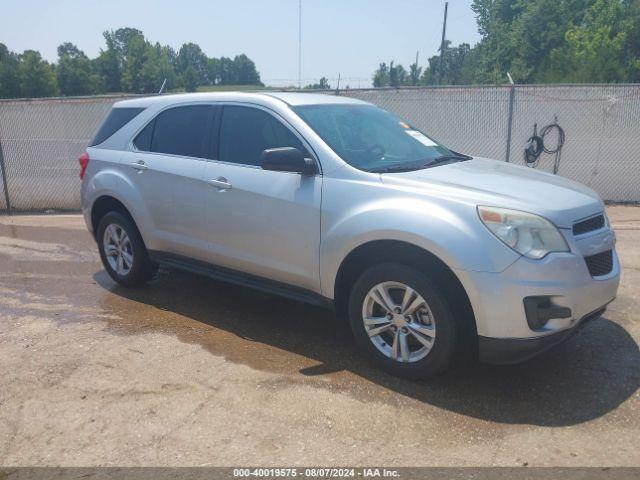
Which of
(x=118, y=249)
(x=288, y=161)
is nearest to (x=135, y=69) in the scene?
(x=118, y=249)

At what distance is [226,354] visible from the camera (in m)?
4.48

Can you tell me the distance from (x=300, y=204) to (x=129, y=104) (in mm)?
2598

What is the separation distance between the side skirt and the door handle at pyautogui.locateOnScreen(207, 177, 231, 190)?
68 centimetres

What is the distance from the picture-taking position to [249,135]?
15.9ft

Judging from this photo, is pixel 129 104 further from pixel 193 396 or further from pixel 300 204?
pixel 193 396

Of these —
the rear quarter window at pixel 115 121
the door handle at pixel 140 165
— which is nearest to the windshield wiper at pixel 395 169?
the door handle at pixel 140 165

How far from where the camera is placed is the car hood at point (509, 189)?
3.63 metres

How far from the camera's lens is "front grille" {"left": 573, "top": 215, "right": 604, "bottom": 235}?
3.69 meters

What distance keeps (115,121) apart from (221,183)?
1.85 m

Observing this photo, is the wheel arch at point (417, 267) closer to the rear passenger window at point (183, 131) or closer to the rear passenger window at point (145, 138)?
the rear passenger window at point (183, 131)

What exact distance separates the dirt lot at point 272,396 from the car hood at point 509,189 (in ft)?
3.66

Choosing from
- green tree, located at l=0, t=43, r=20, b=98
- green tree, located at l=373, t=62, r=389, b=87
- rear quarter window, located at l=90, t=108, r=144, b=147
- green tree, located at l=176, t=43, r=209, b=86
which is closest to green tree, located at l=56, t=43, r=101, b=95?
green tree, located at l=0, t=43, r=20, b=98

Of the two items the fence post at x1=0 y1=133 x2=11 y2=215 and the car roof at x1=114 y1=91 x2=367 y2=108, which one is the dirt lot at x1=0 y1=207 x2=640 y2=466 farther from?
the fence post at x1=0 y1=133 x2=11 y2=215

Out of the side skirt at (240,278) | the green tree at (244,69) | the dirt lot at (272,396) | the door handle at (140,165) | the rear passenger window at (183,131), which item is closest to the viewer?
the dirt lot at (272,396)
